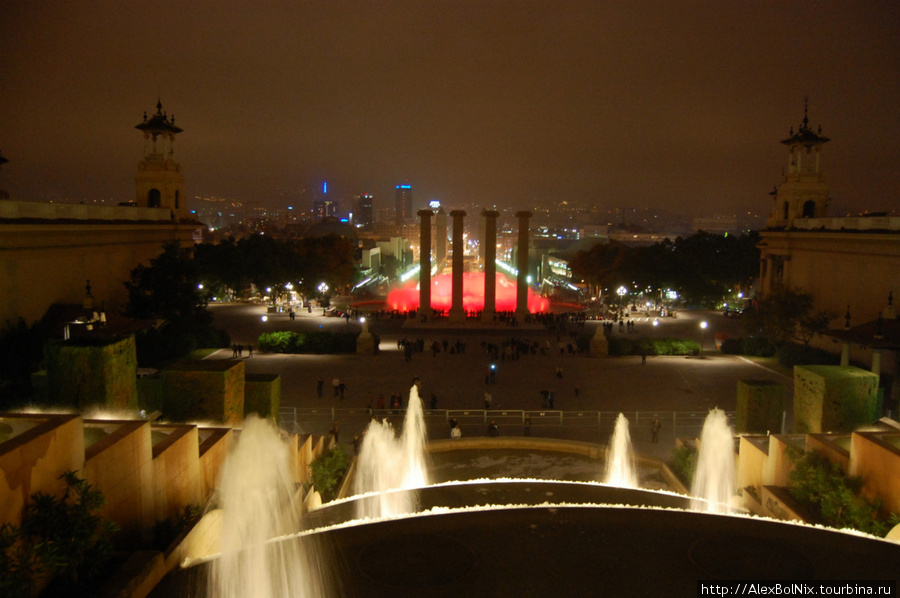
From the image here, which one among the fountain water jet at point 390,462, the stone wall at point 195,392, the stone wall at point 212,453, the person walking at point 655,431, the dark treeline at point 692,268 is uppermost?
the dark treeline at point 692,268

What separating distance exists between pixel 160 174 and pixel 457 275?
789 inches

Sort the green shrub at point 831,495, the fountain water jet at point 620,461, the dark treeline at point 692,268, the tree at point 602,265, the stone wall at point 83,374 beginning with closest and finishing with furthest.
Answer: the green shrub at point 831,495 → the stone wall at point 83,374 → the fountain water jet at point 620,461 → the dark treeline at point 692,268 → the tree at point 602,265

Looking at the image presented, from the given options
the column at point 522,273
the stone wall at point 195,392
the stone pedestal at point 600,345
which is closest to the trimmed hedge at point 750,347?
the stone pedestal at point 600,345

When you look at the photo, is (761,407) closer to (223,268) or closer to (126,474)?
(126,474)

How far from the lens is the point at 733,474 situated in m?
13.4

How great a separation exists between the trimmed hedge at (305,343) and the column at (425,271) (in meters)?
10.4

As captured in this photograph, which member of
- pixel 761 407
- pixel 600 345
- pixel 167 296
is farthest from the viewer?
pixel 600 345

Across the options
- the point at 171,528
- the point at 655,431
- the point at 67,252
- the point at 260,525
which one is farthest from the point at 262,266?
the point at 171,528

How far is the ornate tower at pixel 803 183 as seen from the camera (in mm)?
41344

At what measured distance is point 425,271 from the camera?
43781 mm

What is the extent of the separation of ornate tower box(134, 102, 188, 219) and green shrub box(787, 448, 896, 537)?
39819mm

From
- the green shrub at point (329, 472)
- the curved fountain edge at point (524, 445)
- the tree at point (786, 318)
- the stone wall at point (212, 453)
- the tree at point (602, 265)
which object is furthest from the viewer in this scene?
the tree at point (602, 265)

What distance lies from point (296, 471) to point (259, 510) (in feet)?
9.27

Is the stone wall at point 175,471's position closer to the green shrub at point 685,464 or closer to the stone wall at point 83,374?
the stone wall at point 83,374
